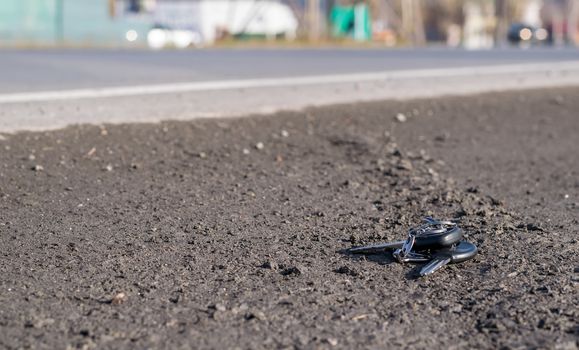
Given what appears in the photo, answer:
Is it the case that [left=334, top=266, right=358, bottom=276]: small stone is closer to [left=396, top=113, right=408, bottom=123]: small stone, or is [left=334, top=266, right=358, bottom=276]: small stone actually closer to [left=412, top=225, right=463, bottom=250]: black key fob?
[left=412, top=225, right=463, bottom=250]: black key fob

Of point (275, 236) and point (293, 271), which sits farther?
point (275, 236)

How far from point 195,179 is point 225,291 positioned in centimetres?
265

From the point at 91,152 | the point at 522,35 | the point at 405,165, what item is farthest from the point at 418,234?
the point at 522,35

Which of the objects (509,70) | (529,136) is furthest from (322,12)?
(529,136)

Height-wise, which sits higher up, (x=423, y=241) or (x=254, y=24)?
(x=423, y=241)

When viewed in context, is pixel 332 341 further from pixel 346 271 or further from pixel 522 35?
pixel 522 35

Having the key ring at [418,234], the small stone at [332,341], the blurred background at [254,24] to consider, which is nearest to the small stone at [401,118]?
the key ring at [418,234]

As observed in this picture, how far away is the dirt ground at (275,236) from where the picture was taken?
395 cm

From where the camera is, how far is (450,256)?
15.9 feet

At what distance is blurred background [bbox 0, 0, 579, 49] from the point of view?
32.8m

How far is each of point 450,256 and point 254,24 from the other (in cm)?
4426

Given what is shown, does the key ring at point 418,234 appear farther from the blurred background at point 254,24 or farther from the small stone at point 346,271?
the blurred background at point 254,24

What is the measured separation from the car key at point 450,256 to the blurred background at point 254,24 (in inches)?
823

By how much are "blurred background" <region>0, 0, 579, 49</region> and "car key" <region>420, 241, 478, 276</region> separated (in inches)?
823
